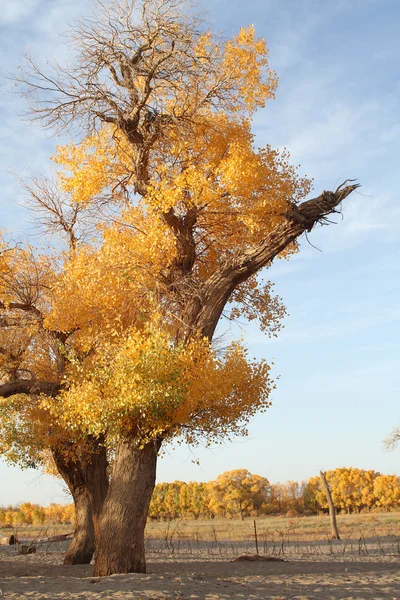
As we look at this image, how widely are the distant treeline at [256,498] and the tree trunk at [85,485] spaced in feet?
151

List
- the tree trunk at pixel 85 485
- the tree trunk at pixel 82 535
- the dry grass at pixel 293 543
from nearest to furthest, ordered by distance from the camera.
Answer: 1. the tree trunk at pixel 85 485
2. the tree trunk at pixel 82 535
3. the dry grass at pixel 293 543

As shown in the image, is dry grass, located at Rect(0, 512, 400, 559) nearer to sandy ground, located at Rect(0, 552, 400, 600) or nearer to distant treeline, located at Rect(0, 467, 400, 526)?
sandy ground, located at Rect(0, 552, 400, 600)

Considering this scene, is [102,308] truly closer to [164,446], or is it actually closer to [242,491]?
[164,446]

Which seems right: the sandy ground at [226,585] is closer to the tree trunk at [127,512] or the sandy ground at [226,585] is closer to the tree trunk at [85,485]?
the tree trunk at [127,512]

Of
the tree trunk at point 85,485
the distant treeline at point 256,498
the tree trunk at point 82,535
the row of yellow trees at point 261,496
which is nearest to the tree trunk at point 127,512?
the tree trunk at point 85,485

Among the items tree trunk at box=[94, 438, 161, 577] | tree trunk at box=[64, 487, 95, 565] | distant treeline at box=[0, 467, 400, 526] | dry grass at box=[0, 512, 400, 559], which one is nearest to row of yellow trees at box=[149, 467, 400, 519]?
distant treeline at box=[0, 467, 400, 526]

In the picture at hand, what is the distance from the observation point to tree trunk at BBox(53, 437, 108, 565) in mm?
17469

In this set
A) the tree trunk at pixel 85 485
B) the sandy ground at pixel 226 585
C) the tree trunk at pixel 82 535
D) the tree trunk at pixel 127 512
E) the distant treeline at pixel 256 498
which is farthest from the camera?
the distant treeline at pixel 256 498

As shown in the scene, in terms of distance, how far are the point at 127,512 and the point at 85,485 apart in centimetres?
597

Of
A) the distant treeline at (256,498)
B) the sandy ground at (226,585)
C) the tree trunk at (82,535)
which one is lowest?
the sandy ground at (226,585)

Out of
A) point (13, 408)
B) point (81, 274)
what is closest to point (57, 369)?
→ point (13, 408)

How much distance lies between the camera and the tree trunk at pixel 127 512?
1238cm

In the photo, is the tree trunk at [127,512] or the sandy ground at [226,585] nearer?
the sandy ground at [226,585]

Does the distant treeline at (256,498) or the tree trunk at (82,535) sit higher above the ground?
the distant treeline at (256,498)
